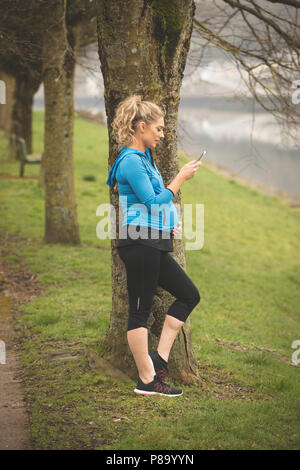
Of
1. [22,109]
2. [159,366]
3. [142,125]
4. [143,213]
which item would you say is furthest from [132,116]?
[22,109]

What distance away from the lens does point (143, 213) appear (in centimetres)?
346

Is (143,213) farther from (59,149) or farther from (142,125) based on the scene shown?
(59,149)

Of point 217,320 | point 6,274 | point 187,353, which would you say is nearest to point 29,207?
point 6,274

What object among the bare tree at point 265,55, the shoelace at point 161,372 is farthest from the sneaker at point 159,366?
the bare tree at point 265,55

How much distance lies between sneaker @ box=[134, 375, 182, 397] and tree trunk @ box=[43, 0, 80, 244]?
5726 mm

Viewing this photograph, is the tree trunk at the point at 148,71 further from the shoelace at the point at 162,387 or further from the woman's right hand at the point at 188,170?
the woman's right hand at the point at 188,170

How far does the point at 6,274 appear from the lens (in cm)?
764

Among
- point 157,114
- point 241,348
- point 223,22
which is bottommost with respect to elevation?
point 241,348

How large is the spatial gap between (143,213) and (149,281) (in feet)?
1.57

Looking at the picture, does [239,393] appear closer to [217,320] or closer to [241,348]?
[241,348]

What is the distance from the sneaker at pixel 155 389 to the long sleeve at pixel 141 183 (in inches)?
52.6

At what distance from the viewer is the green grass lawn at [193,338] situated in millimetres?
3426

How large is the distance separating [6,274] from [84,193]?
6.98m
